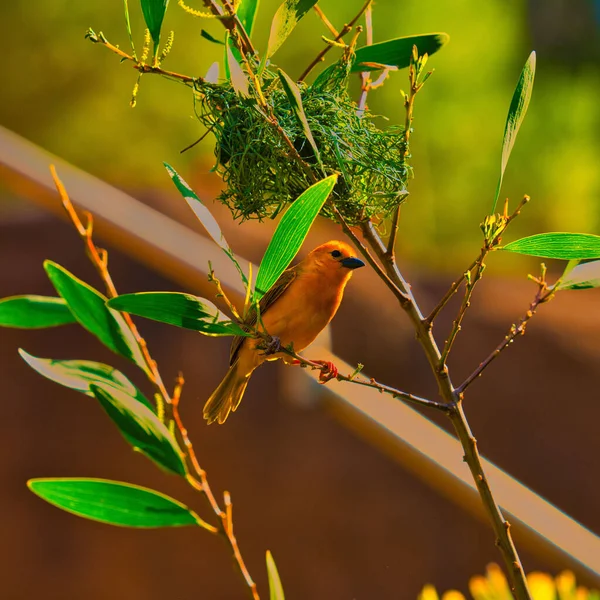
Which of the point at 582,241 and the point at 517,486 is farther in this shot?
the point at 517,486

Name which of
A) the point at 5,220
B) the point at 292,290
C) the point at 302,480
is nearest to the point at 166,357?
the point at 302,480

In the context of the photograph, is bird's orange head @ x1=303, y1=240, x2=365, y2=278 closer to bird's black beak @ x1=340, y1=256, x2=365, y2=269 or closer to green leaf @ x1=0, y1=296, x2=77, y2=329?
bird's black beak @ x1=340, y1=256, x2=365, y2=269

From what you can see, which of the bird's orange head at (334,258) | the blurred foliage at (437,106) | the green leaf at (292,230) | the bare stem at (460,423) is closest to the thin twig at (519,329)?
the bare stem at (460,423)

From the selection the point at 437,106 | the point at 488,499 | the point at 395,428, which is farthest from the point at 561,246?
the point at 437,106

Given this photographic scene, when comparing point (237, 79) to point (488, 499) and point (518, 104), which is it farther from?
point (488, 499)

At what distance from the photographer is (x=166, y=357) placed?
2102 mm

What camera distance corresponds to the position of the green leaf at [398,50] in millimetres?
532

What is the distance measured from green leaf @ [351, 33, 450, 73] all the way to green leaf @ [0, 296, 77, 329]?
0.89ft

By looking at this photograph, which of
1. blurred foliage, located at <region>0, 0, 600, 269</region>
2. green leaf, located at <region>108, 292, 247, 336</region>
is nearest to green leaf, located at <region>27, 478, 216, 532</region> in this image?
green leaf, located at <region>108, 292, 247, 336</region>

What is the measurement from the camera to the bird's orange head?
0.74 m

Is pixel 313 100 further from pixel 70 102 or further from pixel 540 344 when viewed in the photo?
pixel 70 102

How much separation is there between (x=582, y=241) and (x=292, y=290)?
36cm

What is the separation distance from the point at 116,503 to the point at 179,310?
177 millimetres

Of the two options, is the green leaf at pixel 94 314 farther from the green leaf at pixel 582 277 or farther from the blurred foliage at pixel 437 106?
the blurred foliage at pixel 437 106
